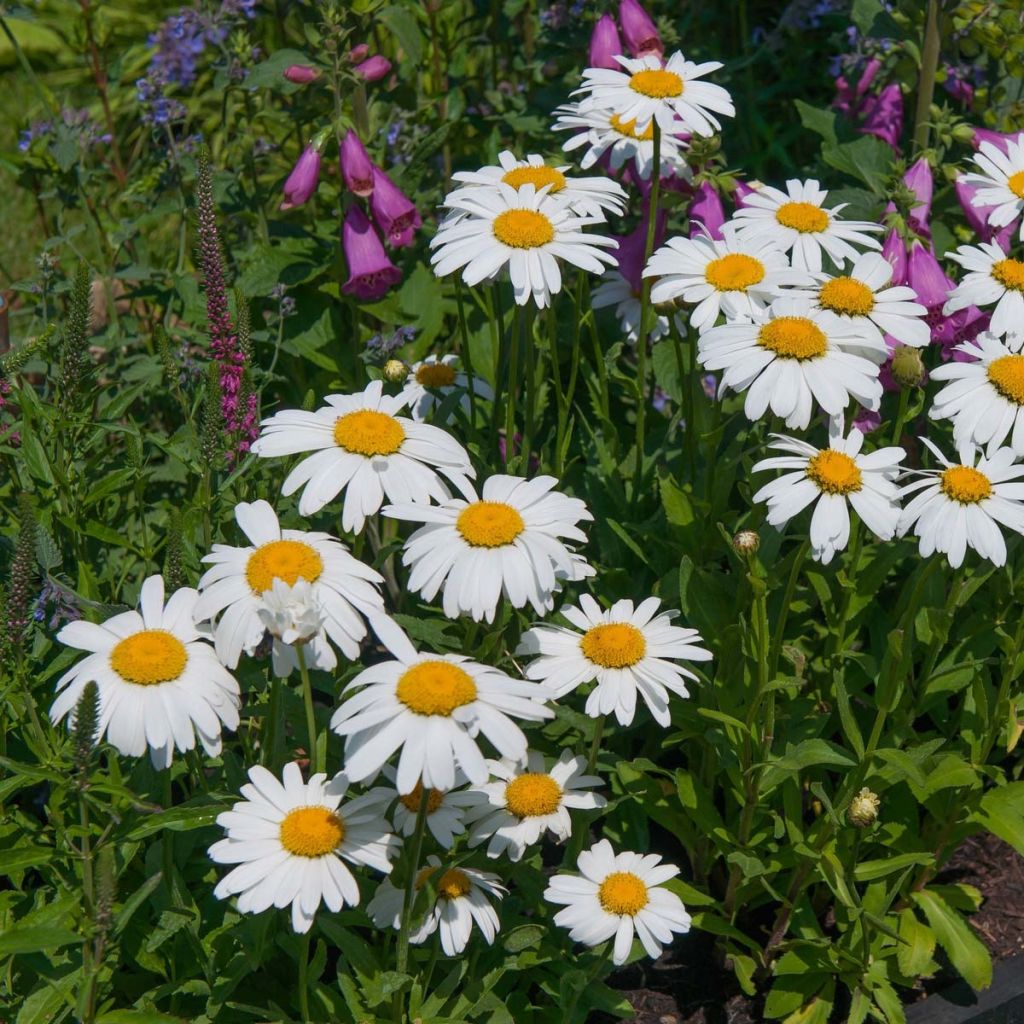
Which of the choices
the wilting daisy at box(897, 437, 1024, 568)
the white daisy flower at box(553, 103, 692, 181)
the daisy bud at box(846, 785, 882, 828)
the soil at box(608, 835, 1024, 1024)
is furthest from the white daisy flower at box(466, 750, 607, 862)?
Answer: the white daisy flower at box(553, 103, 692, 181)

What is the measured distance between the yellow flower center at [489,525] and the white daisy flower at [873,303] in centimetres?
58

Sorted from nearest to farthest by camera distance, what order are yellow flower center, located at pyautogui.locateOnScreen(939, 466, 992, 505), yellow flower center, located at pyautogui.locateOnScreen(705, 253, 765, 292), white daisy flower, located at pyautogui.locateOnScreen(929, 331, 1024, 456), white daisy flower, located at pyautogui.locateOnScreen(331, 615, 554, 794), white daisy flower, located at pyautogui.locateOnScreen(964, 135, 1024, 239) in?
white daisy flower, located at pyautogui.locateOnScreen(331, 615, 554, 794)
yellow flower center, located at pyautogui.locateOnScreen(939, 466, 992, 505)
white daisy flower, located at pyautogui.locateOnScreen(929, 331, 1024, 456)
yellow flower center, located at pyautogui.locateOnScreen(705, 253, 765, 292)
white daisy flower, located at pyautogui.locateOnScreen(964, 135, 1024, 239)

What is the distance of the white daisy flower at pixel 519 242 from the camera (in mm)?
1943

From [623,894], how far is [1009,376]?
0.92 metres

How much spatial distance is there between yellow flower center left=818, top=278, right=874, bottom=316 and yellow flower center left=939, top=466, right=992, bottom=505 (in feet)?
0.94

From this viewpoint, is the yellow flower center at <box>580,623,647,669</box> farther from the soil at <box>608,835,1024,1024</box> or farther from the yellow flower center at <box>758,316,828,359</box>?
the soil at <box>608,835,1024,1024</box>

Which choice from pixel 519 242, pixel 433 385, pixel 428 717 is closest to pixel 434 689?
pixel 428 717

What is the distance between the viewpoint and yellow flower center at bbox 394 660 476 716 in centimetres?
155

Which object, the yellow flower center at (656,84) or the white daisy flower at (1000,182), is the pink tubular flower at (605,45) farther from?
the white daisy flower at (1000,182)

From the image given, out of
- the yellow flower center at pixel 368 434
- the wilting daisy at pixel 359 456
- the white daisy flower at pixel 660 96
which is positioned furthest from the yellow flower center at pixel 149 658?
the white daisy flower at pixel 660 96

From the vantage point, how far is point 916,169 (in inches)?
97.7

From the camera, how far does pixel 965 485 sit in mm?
A: 1824

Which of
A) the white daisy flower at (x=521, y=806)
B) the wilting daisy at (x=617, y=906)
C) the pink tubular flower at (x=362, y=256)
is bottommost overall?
the wilting daisy at (x=617, y=906)

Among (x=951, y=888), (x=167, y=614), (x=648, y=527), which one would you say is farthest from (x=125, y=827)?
(x=951, y=888)
